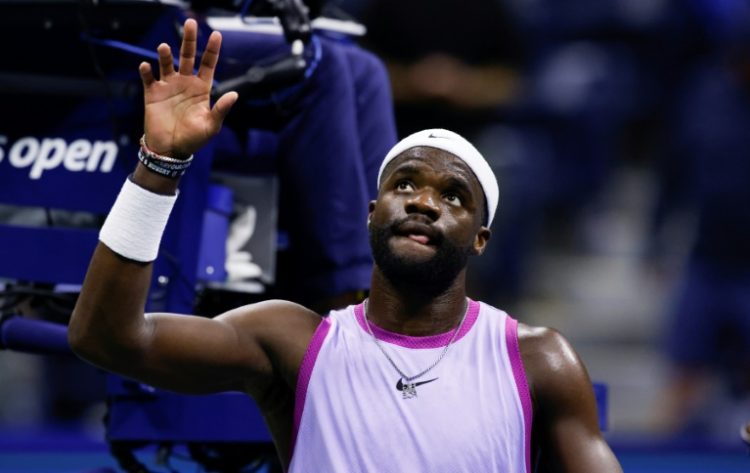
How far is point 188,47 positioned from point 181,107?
105mm

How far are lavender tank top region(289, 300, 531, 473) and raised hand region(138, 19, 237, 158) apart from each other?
551 millimetres

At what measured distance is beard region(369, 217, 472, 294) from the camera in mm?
2652

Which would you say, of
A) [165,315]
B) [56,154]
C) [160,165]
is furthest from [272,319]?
[56,154]

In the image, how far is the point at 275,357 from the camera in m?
2.70

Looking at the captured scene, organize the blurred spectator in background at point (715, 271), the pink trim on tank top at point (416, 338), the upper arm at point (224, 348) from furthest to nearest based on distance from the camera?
the blurred spectator in background at point (715, 271)
the pink trim on tank top at point (416, 338)
the upper arm at point (224, 348)

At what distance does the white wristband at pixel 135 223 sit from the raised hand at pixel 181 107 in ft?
0.27

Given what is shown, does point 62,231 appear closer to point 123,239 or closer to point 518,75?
point 123,239

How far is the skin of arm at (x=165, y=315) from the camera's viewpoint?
7.72 ft

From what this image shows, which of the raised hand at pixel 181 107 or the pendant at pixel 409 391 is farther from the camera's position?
the pendant at pixel 409 391

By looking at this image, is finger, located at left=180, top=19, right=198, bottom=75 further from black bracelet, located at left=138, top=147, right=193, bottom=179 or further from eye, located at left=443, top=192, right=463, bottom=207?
eye, located at left=443, top=192, right=463, bottom=207

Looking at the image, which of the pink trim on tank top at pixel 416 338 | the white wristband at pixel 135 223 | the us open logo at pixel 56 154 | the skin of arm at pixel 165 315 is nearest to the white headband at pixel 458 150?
the pink trim on tank top at pixel 416 338

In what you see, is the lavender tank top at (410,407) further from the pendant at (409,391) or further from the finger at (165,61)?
the finger at (165,61)

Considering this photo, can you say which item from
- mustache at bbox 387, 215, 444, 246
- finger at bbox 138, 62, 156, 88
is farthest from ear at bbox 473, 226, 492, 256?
finger at bbox 138, 62, 156, 88

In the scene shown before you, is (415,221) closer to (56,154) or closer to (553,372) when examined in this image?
(553,372)
